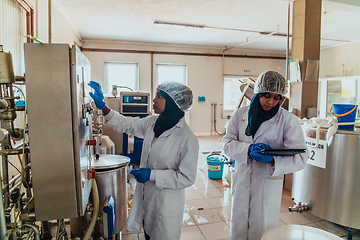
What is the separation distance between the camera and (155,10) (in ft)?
14.4

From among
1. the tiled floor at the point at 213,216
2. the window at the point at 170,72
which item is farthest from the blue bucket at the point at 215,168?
the window at the point at 170,72

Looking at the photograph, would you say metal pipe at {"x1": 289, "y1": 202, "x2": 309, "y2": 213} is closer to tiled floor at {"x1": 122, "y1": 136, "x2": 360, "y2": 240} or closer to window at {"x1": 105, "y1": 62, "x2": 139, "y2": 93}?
tiled floor at {"x1": 122, "y1": 136, "x2": 360, "y2": 240}

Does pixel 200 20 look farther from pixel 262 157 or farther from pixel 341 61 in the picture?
pixel 341 61

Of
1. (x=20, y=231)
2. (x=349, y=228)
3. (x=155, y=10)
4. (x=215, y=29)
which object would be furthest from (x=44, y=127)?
(x=215, y=29)

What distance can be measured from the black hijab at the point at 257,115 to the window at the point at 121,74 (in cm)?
582

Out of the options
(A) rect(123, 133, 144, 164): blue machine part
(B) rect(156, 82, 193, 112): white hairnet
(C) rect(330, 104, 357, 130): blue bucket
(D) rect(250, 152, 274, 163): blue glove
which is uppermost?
(B) rect(156, 82, 193, 112): white hairnet

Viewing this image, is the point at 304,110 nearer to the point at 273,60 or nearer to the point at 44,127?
the point at 44,127

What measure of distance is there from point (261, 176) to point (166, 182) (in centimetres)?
68

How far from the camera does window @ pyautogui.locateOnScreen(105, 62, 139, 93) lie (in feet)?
22.6

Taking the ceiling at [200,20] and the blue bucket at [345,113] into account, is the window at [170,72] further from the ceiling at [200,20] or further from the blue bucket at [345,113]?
the blue bucket at [345,113]

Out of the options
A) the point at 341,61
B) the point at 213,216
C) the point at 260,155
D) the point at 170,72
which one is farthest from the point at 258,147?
the point at 341,61

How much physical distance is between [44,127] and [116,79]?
6435 millimetres

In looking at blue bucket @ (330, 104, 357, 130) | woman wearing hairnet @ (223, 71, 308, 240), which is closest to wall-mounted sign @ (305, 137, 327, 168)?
blue bucket @ (330, 104, 357, 130)

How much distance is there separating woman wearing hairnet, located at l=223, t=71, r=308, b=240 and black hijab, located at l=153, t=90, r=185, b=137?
0.46m
